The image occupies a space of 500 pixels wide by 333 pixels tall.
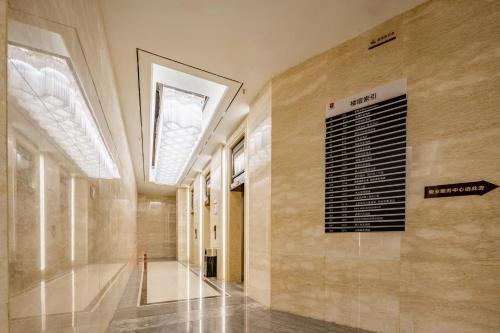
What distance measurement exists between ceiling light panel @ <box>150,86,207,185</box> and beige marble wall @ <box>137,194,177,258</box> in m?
9.44

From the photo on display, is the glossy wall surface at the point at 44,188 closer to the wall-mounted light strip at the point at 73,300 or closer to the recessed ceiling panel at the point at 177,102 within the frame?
the wall-mounted light strip at the point at 73,300

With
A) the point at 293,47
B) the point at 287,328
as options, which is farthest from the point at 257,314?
the point at 293,47

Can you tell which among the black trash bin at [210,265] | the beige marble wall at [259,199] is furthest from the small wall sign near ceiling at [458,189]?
the black trash bin at [210,265]

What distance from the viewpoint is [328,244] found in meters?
3.60

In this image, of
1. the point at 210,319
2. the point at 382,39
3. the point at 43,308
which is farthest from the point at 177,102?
the point at 43,308

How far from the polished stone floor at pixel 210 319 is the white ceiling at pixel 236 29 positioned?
3.69 m

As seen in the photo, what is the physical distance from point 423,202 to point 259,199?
104 inches

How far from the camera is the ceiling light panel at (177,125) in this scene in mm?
5421

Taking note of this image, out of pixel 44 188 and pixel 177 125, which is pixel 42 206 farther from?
pixel 177 125

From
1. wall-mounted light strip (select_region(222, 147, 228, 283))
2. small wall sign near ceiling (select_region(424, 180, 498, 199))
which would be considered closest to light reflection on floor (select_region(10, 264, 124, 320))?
small wall sign near ceiling (select_region(424, 180, 498, 199))

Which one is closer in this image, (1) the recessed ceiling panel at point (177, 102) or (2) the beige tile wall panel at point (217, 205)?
(1) the recessed ceiling panel at point (177, 102)

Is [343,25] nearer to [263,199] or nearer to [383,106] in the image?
[383,106]

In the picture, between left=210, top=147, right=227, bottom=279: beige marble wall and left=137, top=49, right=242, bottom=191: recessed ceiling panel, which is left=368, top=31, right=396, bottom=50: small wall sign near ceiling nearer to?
left=137, top=49, right=242, bottom=191: recessed ceiling panel

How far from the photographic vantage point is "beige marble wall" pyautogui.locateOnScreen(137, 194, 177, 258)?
58.9 feet
